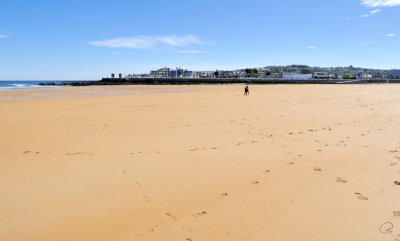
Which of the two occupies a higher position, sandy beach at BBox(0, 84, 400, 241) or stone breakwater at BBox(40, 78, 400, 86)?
stone breakwater at BBox(40, 78, 400, 86)

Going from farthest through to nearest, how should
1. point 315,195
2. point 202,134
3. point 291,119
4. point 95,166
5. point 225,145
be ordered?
point 291,119, point 202,134, point 225,145, point 95,166, point 315,195

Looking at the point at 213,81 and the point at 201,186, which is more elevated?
the point at 213,81

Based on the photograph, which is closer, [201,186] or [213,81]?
[201,186]

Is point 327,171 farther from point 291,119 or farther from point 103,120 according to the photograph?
point 103,120

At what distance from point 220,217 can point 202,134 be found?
16.0ft

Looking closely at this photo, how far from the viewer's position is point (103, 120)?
11.0 meters

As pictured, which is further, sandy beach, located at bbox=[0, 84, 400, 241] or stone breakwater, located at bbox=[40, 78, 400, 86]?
stone breakwater, located at bbox=[40, 78, 400, 86]

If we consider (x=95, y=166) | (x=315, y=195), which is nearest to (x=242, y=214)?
(x=315, y=195)

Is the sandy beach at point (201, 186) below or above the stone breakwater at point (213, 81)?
below

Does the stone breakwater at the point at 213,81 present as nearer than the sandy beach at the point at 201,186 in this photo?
No

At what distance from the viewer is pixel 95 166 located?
521 centimetres

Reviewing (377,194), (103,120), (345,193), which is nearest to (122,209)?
(345,193)

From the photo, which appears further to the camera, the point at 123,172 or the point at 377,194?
the point at 123,172

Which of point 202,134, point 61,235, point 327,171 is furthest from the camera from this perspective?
point 202,134
